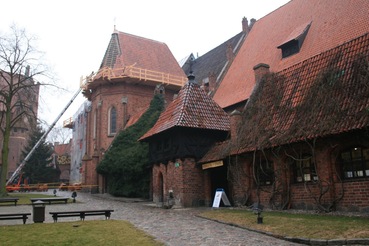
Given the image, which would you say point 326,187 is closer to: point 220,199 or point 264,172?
point 264,172

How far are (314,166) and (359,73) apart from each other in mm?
3697

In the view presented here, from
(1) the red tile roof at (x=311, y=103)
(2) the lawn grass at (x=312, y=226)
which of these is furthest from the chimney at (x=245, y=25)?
(2) the lawn grass at (x=312, y=226)

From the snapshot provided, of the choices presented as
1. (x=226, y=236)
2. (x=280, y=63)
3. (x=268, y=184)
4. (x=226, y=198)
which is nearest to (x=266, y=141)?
(x=268, y=184)

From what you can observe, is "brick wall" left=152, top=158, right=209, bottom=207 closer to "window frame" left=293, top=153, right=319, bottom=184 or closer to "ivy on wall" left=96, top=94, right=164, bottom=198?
"ivy on wall" left=96, top=94, right=164, bottom=198

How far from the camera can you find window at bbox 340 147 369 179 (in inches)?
464

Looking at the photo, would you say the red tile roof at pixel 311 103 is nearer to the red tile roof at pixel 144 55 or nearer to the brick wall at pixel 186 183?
the brick wall at pixel 186 183

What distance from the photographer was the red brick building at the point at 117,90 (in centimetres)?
3356

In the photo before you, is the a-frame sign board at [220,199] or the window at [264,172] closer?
the window at [264,172]

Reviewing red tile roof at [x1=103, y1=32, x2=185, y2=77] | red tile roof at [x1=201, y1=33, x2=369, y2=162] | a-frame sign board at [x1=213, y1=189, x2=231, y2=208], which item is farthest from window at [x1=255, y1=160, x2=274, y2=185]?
red tile roof at [x1=103, y1=32, x2=185, y2=77]

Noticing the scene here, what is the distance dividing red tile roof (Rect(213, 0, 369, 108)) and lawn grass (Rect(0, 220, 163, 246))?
14.7 m

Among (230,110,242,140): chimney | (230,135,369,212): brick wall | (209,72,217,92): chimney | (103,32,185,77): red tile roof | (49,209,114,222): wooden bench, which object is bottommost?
(49,209,114,222): wooden bench

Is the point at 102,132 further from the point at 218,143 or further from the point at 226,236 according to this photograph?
the point at 226,236

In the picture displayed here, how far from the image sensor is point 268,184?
1546 centimetres

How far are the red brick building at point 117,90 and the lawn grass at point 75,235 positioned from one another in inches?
841
